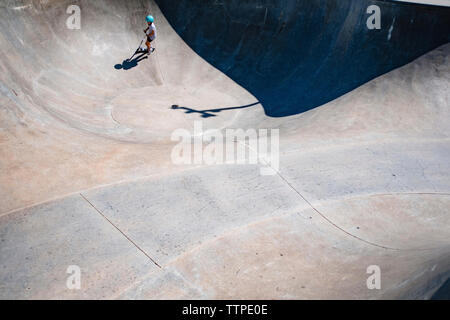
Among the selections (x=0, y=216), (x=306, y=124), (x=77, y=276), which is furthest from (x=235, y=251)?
(x=306, y=124)

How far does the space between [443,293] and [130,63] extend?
35.2ft

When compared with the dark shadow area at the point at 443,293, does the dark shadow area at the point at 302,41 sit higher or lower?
higher

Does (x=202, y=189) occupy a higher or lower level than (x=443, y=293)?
lower

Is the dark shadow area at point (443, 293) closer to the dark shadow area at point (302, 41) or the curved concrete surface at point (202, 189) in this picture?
the curved concrete surface at point (202, 189)

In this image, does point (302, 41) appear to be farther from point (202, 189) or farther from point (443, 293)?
point (443, 293)

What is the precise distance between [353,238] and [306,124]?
3772 millimetres

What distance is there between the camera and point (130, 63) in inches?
476

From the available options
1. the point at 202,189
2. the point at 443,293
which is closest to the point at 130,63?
the point at 202,189

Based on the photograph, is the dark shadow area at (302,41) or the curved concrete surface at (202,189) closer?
the curved concrete surface at (202,189)

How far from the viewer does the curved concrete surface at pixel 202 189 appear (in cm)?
496

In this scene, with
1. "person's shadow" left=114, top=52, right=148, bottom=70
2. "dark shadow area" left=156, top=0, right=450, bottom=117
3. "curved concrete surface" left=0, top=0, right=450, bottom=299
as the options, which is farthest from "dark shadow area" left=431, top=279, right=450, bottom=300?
"person's shadow" left=114, top=52, right=148, bottom=70

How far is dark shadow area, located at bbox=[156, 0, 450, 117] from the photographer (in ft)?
32.4

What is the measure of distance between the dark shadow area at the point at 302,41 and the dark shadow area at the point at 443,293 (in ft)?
21.6

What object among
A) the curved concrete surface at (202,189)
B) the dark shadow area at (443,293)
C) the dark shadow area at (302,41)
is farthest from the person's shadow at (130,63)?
the dark shadow area at (443,293)
